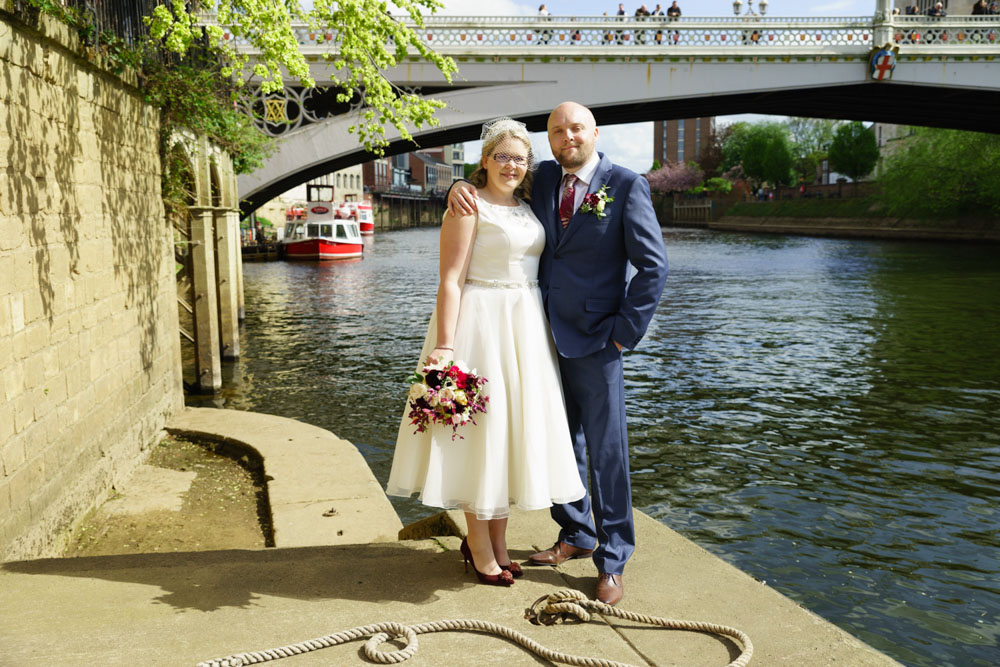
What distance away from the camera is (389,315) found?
2112 cm

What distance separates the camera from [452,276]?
365cm

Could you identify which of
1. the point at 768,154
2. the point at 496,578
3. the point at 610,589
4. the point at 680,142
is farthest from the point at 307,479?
the point at 680,142

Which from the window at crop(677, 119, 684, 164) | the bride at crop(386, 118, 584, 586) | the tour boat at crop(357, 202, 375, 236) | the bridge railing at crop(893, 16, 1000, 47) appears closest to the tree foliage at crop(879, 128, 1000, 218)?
the bridge railing at crop(893, 16, 1000, 47)

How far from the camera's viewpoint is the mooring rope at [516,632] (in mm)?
3002

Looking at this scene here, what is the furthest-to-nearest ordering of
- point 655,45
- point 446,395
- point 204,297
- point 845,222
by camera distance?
point 845,222, point 655,45, point 204,297, point 446,395

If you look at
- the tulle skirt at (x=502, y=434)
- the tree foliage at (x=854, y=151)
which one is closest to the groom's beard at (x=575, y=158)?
the tulle skirt at (x=502, y=434)

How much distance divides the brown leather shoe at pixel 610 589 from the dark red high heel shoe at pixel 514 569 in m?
0.36

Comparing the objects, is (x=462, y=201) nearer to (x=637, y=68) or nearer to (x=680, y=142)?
(x=637, y=68)

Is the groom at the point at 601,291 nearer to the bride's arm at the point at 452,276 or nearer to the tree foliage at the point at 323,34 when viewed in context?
the bride's arm at the point at 452,276

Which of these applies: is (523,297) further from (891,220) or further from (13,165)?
(891,220)

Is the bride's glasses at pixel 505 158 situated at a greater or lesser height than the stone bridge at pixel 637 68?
lesser

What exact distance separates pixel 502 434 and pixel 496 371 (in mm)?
242

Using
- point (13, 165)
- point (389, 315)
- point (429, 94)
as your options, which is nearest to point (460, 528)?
point (13, 165)

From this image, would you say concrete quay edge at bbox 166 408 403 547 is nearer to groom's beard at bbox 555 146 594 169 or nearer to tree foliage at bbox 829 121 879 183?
groom's beard at bbox 555 146 594 169
